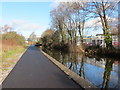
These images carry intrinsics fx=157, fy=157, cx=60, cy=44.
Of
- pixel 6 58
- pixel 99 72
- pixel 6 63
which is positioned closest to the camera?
pixel 99 72

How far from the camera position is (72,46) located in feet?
99.5

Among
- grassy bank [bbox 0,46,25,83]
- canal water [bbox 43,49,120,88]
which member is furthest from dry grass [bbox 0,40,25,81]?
canal water [bbox 43,49,120,88]

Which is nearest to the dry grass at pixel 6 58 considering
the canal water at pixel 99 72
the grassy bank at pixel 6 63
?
the grassy bank at pixel 6 63

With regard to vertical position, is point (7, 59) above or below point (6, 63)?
below

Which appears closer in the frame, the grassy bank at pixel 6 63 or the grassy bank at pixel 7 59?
the grassy bank at pixel 6 63

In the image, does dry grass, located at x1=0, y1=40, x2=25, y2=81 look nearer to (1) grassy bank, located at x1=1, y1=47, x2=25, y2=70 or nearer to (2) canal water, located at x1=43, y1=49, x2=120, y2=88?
(1) grassy bank, located at x1=1, y1=47, x2=25, y2=70

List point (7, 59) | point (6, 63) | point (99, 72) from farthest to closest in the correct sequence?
1. point (7, 59)
2. point (6, 63)
3. point (99, 72)

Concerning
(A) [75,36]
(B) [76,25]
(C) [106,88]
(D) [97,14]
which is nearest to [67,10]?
(B) [76,25]

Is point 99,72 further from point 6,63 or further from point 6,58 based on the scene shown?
point 6,58

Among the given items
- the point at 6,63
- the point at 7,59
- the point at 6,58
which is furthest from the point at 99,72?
the point at 6,58

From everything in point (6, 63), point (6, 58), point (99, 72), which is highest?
point (6, 63)

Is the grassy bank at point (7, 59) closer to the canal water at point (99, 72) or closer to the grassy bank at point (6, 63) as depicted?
the grassy bank at point (6, 63)

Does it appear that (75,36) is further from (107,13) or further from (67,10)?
(107,13)

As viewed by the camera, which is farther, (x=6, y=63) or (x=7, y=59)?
(x=7, y=59)
